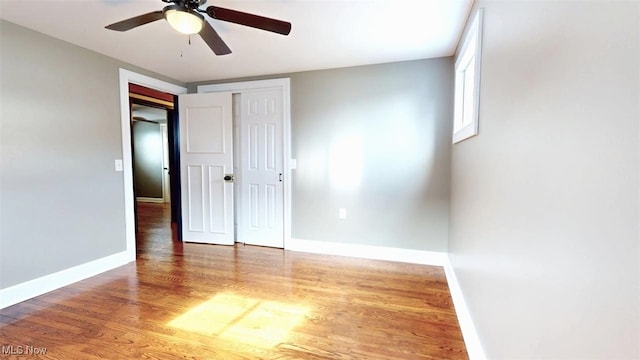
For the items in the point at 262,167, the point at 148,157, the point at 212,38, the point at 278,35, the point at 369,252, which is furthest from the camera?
the point at 148,157

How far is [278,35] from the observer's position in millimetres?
2371

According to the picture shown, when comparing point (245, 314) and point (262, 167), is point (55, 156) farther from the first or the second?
point (245, 314)

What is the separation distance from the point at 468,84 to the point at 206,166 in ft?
10.4

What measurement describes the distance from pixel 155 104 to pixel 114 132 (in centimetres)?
165

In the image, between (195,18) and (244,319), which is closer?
(195,18)

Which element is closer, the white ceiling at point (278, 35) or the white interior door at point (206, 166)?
the white ceiling at point (278, 35)

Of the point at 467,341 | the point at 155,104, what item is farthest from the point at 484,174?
the point at 155,104

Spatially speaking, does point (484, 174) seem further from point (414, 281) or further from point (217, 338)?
point (217, 338)

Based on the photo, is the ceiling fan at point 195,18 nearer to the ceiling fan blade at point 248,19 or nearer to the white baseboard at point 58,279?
the ceiling fan blade at point 248,19

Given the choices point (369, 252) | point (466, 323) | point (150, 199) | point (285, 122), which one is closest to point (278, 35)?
point (285, 122)

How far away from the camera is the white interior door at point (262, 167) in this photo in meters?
3.54

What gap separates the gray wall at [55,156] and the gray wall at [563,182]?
3.35 meters

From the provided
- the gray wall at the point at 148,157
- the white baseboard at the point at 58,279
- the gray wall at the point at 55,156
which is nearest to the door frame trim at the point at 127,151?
the gray wall at the point at 55,156

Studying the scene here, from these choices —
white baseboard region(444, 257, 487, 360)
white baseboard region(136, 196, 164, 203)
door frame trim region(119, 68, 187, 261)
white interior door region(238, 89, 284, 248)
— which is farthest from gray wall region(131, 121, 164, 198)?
white baseboard region(444, 257, 487, 360)
